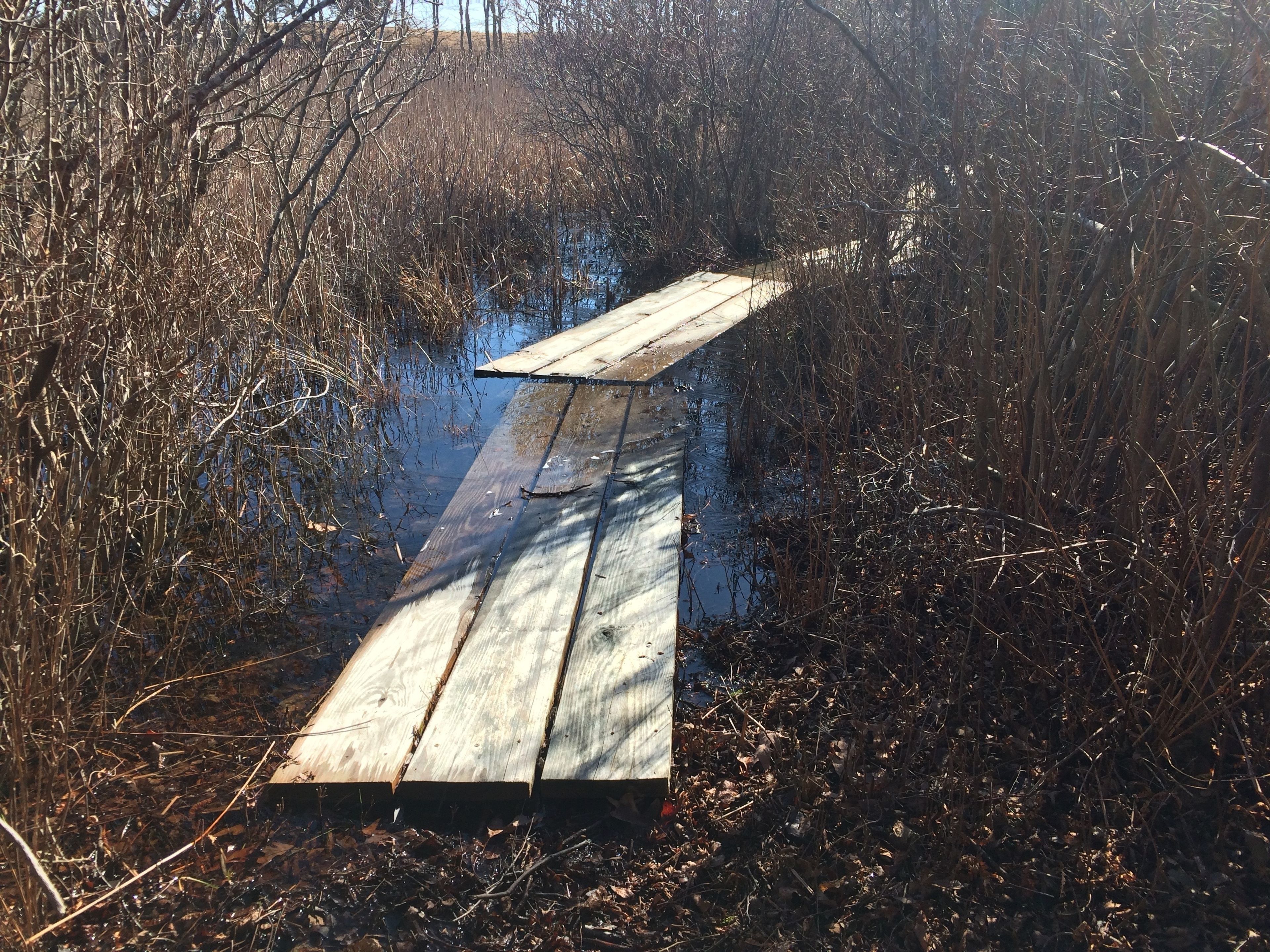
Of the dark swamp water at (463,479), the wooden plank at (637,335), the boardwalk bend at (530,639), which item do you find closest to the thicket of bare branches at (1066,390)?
the dark swamp water at (463,479)

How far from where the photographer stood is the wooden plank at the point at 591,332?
541cm

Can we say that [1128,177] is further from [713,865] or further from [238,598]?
[238,598]

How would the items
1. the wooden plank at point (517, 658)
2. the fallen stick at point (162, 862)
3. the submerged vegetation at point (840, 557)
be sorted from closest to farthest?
the fallen stick at point (162, 862)
the submerged vegetation at point (840, 557)
the wooden plank at point (517, 658)

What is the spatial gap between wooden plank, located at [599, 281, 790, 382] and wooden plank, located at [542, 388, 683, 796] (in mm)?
1290

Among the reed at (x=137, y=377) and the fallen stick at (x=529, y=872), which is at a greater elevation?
the reed at (x=137, y=377)

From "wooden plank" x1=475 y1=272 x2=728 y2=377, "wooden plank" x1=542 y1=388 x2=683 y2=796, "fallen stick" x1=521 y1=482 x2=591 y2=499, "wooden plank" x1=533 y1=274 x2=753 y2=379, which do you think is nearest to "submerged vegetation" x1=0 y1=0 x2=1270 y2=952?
"wooden plank" x1=542 y1=388 x2=683 y2=796

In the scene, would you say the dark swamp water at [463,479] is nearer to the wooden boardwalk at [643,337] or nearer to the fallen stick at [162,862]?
the wooden boardwalk at [643,337]

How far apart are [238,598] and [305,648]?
13.1 inches

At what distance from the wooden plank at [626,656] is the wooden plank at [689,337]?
1290 mm

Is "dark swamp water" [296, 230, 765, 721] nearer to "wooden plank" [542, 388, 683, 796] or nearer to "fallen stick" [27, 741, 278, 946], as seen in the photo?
"wooden plank" [542, 388, 683, 796]

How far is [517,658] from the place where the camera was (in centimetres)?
284

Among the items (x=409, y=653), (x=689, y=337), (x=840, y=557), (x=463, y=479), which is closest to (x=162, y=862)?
(x=409, y=653)

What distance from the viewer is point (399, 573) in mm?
3783

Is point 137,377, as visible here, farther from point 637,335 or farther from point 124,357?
point 637,335
